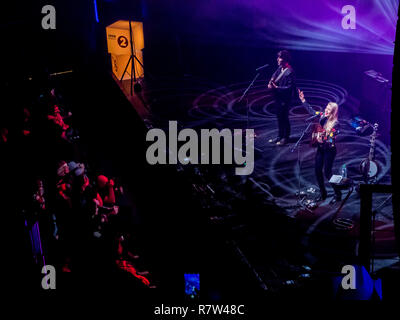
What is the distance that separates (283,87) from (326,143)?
1067mm

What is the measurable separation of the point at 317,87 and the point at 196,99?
1811mm

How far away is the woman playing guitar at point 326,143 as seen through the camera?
16.4 ft

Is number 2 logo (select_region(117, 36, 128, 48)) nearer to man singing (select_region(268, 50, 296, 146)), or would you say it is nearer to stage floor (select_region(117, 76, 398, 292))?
stage floor (select_region(117, 76, 398, 292))

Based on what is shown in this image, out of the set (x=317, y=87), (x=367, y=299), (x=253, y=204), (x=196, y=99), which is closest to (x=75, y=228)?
(x=253, y=204)

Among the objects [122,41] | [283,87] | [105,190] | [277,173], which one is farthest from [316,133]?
[122,41]

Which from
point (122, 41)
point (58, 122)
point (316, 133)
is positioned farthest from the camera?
point (122, 41)

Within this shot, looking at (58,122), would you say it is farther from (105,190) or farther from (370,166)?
(370,166)

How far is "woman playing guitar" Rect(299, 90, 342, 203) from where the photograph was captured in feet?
16.4

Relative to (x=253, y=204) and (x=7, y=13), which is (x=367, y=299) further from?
(x=7, y=13)

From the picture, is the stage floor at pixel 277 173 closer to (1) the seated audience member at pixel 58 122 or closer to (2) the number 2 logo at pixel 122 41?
(2) the number 2 logo at pixel 122 41

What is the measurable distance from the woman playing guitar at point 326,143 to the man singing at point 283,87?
50cm

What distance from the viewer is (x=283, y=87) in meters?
5.47

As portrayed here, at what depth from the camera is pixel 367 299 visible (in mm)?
2998

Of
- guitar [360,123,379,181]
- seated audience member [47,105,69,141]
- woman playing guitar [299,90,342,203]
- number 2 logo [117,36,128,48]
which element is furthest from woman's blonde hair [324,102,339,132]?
number 2 logo [117,36,128,48]
